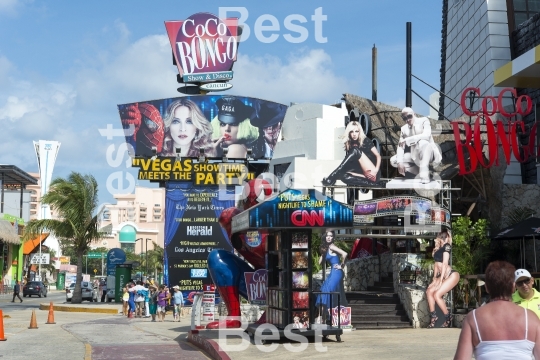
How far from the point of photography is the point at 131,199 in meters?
175

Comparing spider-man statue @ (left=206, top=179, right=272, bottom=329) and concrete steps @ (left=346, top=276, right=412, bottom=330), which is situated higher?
spider-man statue @ (left=206, top=179, right=272, bottom=329)

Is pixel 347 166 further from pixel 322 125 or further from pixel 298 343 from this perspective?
pixel 322 125

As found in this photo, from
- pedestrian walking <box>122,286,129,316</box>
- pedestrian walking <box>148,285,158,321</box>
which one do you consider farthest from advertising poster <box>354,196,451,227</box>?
pedestrian walking <box>122,286,129,316</box>

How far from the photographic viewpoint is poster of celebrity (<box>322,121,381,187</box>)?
27.6 m

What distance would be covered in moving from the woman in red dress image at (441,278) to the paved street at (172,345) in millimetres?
1321

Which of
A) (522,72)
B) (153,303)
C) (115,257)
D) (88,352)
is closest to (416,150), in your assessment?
(522,72)

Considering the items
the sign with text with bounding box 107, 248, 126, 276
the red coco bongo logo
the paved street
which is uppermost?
the red coco bongo logo

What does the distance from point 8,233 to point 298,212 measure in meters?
44.6

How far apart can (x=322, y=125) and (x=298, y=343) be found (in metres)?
44.1

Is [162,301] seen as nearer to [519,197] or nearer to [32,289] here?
[519,197]

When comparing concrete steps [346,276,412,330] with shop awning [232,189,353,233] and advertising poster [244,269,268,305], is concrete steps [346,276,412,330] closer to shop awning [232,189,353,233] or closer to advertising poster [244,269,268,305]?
advertising poster [244,269,268,305]

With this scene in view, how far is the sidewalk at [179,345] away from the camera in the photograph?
1524 cm

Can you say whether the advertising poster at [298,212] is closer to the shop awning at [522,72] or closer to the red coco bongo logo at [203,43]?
the shop awning at [522,72]

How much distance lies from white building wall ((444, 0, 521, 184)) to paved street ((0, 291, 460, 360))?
17627 mm
